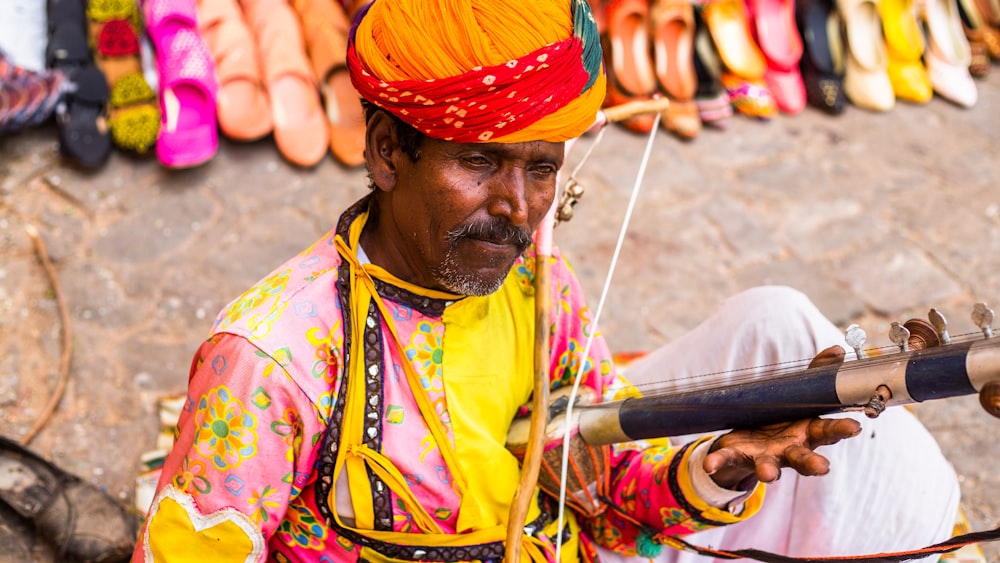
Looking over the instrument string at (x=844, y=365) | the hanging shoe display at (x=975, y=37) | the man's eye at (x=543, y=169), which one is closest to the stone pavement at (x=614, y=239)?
the hanging shoe display at (x=975, y=37)

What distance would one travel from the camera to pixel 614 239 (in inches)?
159

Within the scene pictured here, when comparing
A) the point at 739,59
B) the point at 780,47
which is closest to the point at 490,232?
the point at 739,59

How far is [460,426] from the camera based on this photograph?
1.82 m

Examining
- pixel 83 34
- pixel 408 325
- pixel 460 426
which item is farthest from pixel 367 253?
pixel 83 34

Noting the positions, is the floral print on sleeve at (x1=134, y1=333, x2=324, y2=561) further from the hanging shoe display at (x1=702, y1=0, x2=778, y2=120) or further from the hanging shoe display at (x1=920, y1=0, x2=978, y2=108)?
the hanging shoe display at (x1=920, y1=0, x2=978, y2=108)

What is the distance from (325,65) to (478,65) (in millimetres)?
2955

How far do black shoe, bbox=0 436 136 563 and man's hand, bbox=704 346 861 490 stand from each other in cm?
150

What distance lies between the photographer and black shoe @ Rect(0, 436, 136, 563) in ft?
7.73

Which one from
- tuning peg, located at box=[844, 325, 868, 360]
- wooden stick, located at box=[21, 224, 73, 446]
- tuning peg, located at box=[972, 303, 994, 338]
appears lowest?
wooden stick, located at box=[21, 224, 73, 446]

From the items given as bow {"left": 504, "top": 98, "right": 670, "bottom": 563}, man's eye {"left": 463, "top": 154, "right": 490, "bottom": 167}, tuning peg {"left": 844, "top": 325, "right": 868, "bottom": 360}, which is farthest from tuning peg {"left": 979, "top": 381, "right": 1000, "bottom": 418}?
man's eye {"left": 463, "top": 154, "right": 490, "bottom": 167}

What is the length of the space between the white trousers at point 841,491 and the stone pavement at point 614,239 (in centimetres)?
94

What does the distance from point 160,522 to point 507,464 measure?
24.6 inches

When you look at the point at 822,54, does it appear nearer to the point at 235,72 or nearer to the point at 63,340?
the point at 235,72

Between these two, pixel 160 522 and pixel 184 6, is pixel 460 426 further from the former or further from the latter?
pixel 184 6
